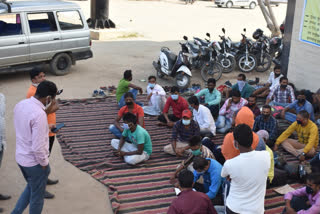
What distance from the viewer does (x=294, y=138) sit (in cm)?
752

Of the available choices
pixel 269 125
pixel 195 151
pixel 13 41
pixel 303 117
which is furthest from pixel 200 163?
pixel 13 41

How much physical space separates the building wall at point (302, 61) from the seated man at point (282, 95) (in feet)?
3.98

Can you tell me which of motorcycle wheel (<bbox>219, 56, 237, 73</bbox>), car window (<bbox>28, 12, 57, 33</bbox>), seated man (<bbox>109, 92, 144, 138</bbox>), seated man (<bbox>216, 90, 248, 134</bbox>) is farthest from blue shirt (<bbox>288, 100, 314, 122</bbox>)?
car window (<bbox>28, 12, 57, 33</bbox>)

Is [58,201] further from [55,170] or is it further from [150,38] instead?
[150,38]

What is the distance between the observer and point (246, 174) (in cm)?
367

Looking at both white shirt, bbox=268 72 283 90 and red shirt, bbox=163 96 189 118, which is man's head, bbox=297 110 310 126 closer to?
red shirt, bbox=163 96 189 118

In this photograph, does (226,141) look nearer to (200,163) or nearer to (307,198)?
(200,163)

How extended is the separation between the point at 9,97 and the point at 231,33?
12.5 meters

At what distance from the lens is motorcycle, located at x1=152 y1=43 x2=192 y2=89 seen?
10.3 meters

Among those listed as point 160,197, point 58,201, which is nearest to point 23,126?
point 58,201

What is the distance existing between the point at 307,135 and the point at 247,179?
351cm

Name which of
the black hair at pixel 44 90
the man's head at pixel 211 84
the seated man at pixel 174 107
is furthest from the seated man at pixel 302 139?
the black hair at pixel 44 90

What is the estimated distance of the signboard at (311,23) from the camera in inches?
360

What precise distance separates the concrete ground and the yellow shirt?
10.7 ft
